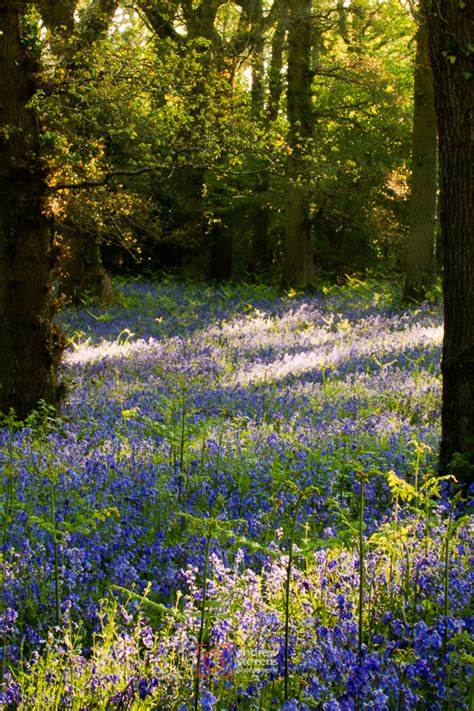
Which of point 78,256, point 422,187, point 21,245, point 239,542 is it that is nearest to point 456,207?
point 239,542

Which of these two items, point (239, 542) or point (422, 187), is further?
point (422, 187)

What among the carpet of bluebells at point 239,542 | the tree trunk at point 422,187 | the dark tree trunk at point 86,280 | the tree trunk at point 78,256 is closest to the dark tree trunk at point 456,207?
the carpet of bluebells at point 239,542

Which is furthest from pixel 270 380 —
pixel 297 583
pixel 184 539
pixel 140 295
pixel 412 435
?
pixel 140 295

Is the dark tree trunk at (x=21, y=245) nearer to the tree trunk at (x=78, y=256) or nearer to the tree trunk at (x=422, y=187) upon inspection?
the tree trunk at (x=78, y=256)

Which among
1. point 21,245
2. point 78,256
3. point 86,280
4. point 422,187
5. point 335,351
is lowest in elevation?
point 335,351

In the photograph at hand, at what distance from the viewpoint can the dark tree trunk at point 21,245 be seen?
7.90 metres

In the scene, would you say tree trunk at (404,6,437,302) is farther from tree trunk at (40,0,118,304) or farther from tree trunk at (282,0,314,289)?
tree trunk at (40,0,118,304)

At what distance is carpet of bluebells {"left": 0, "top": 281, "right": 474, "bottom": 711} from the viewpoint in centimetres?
291

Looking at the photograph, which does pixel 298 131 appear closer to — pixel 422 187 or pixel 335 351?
pixel 422 187

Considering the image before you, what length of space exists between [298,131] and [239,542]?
1731cm

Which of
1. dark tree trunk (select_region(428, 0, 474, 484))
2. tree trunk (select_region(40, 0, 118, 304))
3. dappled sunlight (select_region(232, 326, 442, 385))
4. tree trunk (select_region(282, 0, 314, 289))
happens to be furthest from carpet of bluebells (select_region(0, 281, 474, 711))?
tree trunk (select_region(282, 0, 314, 289))

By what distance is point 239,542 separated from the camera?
4.36 m

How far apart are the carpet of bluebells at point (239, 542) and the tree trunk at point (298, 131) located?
9.07 m

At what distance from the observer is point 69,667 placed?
3.00 metres
